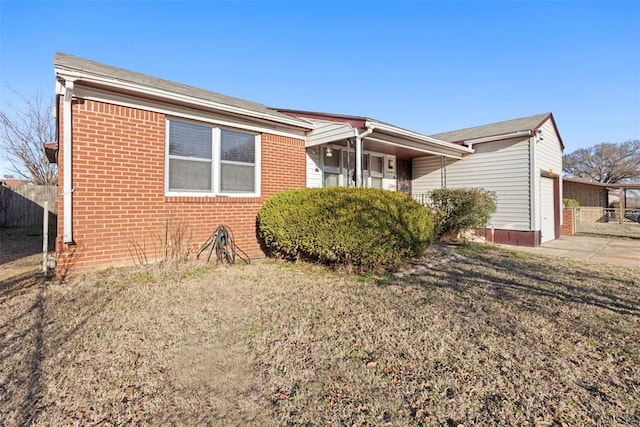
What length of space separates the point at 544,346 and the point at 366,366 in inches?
69.4

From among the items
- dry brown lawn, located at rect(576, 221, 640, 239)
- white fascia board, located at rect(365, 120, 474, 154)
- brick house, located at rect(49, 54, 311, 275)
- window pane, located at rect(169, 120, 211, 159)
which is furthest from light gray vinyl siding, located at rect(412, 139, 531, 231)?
window pane, located at rect(169, 120, 211, 159)

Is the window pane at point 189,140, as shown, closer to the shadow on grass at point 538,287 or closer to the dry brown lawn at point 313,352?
the dry brown lawn at point 313,352

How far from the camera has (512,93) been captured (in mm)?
13047

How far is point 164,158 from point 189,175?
1.79 ft

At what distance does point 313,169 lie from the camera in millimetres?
8281

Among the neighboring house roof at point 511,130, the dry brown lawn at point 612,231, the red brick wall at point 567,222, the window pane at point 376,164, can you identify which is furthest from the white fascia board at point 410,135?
the dry brown lawn at point 612,231

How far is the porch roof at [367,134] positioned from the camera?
22.7 feet

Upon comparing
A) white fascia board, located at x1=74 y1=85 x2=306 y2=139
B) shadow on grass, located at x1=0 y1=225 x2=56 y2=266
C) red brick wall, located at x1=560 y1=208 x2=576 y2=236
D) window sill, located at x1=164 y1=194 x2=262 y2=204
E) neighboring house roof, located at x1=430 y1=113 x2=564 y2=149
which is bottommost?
shadow on grass, located at x1=0 y1=225 x2=56 y2=266

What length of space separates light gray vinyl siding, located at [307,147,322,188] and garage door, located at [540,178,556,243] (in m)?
7.51

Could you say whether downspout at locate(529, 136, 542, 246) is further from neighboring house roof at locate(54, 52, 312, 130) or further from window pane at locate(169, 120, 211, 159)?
window pane at locate(169, 120, 211, 159)

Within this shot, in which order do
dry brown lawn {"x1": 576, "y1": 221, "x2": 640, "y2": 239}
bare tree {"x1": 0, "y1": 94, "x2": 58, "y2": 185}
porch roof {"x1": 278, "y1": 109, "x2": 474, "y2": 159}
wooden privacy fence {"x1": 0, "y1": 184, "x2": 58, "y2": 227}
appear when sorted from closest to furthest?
porch roof {"x1": 278, "y1": 109, "x2": 474, "y2": 159} → dry brown lawn {"x1": 576, "y1": 221, "x2": 640, "y2": 239} → wooden privacy fence {"x1": 0, "y1": 184, "x2": 58, "y2": 227} → bare tree {"x1": 0, "y1": 94, "x2": 58, "y2": 185}

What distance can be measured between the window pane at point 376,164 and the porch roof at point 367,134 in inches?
16.1

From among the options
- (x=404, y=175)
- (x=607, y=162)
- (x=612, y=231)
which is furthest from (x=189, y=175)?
(x=607, y=162)

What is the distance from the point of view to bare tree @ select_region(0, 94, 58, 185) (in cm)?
1742
